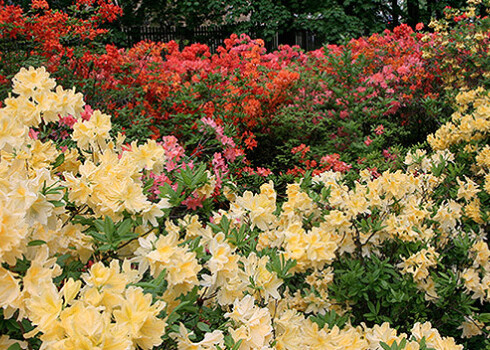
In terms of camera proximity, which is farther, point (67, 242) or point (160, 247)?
point (67, 242)

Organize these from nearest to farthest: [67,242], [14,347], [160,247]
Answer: [14,347] < [160,247] < [67,242]

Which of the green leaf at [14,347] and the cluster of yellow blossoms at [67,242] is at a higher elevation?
the cluster of yellow blossoms at [67,242]

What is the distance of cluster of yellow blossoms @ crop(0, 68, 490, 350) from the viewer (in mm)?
946

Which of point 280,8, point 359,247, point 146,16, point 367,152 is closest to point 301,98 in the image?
point 367,152

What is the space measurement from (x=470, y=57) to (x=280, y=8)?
285 inches

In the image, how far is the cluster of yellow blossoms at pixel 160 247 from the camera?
0.95m

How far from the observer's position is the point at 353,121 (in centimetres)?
440

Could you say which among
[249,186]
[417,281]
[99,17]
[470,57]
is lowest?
[249,186]

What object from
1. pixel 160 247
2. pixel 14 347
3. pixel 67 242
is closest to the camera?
pixel 14 347

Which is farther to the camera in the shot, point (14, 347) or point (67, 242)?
point (67, 242)

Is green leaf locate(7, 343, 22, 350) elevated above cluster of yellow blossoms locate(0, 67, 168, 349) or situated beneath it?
situated beneath

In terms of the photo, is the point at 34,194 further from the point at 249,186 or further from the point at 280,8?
the point at 280,8

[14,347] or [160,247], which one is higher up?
[160,247]

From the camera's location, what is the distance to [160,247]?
1092 millimetres
